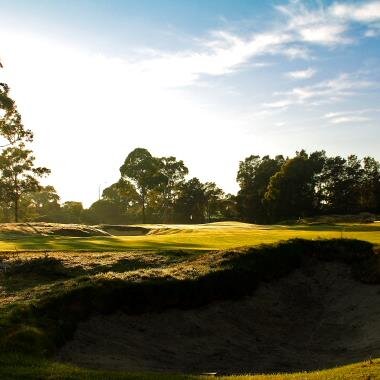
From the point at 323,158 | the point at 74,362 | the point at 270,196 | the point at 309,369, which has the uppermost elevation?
the point at 323,158

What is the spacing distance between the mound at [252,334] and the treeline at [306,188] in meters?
83.8

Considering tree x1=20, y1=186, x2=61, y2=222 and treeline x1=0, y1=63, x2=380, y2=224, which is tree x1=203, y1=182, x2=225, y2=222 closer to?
treeline x1=0, y1=63, x2=380, y2=224

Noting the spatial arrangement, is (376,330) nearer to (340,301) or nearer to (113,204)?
(340,301)

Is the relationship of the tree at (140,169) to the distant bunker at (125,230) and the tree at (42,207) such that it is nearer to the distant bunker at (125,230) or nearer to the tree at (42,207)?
the tree at (42,207)

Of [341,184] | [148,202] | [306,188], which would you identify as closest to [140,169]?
[148,202]

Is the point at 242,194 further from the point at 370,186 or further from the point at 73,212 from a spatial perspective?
the point at 73,212

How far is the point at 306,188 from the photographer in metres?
111

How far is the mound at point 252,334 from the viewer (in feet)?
50.5

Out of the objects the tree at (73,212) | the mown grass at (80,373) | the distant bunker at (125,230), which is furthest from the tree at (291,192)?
the mown grass at (80,373)

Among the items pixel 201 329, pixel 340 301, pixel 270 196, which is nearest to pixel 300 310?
pixel 340 301

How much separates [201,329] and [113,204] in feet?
406

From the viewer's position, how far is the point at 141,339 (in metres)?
16.8

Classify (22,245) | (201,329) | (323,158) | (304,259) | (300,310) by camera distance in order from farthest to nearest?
(323,158)
(22,245)
(304,259)
(300,310)
(201,329)

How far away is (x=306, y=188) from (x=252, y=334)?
309 feet
